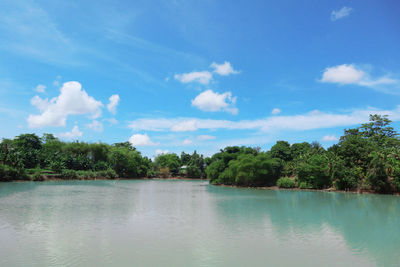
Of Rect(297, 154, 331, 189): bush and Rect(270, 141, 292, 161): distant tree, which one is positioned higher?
Rect(270, 141, 292, 161): distant tree

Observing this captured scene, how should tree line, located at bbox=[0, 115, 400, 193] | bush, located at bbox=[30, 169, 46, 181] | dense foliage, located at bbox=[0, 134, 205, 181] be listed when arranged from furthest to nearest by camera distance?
bush, located at bbox=[30, 169, 46, 181] → dense foliage, located at bbox=[0, 134, 205, 181] → tree line, located at bbox=[0, 115, 400, 193]

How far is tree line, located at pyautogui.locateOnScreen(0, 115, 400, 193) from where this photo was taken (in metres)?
42.1

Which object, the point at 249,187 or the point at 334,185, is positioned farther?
the point at 249,187

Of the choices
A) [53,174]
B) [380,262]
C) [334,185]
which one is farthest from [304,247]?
[53,174]

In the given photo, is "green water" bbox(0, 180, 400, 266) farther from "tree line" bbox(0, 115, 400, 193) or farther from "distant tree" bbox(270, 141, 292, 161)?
"distant tree" bbox(270, 141, 292, 161)

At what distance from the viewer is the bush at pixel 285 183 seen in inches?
1991

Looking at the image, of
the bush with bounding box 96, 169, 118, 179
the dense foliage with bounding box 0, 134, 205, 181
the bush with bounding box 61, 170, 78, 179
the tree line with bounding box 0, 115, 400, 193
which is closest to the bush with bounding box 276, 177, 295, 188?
the tree line with bounding box 0, 115, 400, 193

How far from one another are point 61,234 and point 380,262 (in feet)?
46.1

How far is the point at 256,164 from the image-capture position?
51.6 metres

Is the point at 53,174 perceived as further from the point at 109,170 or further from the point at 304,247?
the point at 304,247

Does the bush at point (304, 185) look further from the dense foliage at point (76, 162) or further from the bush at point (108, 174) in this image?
the bush at point (108, 174)

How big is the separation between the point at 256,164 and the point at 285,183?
20.2ft

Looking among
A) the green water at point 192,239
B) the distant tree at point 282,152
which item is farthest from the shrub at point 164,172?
the green water at point 192,239

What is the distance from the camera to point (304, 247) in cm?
1252
